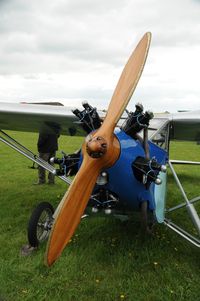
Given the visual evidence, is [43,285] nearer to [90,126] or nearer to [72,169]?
[72,169]

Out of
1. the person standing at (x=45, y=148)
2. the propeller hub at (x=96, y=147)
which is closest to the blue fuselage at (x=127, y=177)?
the propeller hub at (x=96, y=147)

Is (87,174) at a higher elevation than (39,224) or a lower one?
higher

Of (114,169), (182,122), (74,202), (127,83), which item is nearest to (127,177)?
(114,169)

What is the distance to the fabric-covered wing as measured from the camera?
5828 mm

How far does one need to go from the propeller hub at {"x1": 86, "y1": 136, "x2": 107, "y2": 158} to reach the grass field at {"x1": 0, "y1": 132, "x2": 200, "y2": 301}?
5.34ft

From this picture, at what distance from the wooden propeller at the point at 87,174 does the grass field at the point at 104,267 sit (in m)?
0.84

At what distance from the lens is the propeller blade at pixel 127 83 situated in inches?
139

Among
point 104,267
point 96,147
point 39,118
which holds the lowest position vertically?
point 104,267

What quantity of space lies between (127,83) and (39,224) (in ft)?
8.49

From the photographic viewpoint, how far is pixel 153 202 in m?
4.28

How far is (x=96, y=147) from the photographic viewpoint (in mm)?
3211

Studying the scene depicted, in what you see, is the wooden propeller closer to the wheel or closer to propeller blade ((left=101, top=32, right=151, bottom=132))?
propeller blade ((left=101, top=32, right=151, bottom=132))

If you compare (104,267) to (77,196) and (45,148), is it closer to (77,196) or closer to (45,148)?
(77,196)

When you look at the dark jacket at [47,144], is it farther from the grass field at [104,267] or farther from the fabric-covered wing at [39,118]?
the grass field at [104,267]
